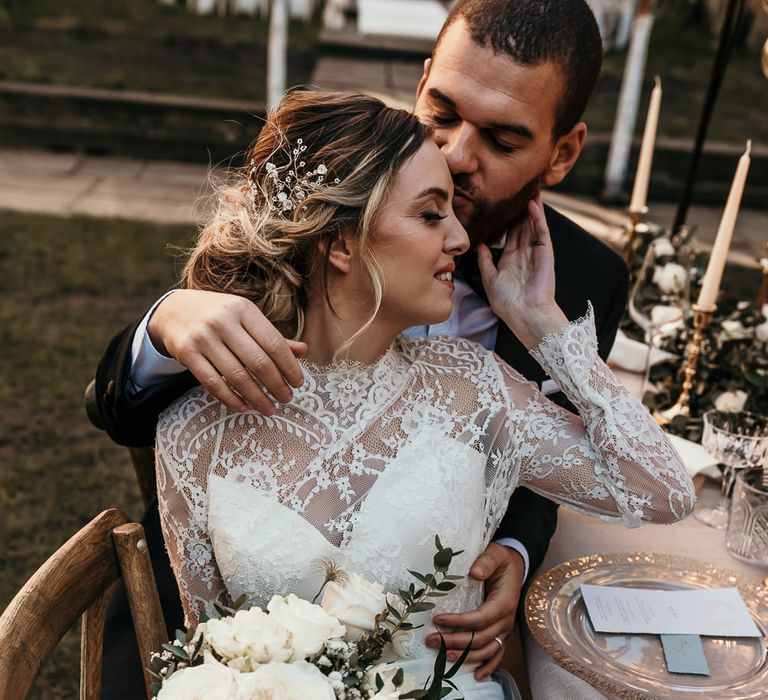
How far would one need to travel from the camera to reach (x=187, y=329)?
1624mm

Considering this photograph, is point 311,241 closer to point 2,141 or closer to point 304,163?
point 304,163

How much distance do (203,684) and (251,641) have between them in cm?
8

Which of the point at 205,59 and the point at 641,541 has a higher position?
the point at 641,541

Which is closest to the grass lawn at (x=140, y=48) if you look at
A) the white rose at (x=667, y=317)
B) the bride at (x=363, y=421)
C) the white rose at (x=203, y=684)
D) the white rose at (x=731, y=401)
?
the white rose at (x=667, y=317)

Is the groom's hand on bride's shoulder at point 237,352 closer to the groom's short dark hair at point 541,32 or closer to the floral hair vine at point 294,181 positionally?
the floral hair vine at point 294,181

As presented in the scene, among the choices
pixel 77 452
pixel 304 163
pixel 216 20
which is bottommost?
pixel 77 452

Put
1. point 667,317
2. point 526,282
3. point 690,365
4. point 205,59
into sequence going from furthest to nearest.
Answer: point 205,59 < point 667,317 < point 690,365 < point 526,282

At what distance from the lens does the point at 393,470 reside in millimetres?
1785

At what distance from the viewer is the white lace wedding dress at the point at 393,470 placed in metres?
1.73

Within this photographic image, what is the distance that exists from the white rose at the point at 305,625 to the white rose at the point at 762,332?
1.78 meters

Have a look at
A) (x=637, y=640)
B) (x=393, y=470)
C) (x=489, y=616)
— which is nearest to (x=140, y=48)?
(x=393, y=470)

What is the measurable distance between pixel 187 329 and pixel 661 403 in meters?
→ 1.53

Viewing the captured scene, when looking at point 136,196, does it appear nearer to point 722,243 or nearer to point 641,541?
point 722,243

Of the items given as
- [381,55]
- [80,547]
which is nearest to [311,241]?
[80,547]
